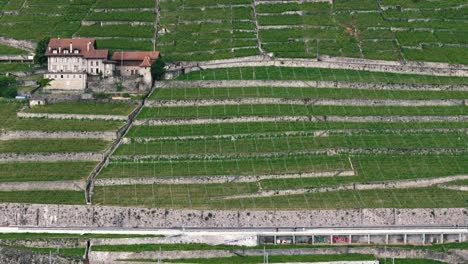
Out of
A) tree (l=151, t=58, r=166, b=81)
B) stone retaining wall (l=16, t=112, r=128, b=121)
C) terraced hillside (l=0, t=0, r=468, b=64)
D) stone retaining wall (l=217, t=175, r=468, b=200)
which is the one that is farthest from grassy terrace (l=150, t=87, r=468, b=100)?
stone retaining wall (l=217, t=175, r=468, b=200)

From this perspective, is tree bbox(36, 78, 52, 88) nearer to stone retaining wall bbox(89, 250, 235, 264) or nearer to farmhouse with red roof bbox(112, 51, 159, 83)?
farmhouse with red roof bbox(112, 51, 159, 83)

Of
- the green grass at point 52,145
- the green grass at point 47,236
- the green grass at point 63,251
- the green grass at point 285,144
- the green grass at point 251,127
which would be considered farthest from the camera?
the green grass at point 251,127

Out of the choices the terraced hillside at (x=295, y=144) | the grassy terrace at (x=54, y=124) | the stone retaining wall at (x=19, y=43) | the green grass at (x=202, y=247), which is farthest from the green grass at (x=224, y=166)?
the stone retaining wall at (x=19, y=43)

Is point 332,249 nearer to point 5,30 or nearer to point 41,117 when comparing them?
point 41,117

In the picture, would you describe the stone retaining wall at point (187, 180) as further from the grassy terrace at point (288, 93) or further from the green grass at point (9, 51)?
the green grass at point (9, 51)

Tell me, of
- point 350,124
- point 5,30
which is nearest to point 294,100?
point 350,124

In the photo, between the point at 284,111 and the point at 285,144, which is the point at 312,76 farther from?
the point at 285,144

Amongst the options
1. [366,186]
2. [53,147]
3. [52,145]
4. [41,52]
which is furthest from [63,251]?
[41,52]
